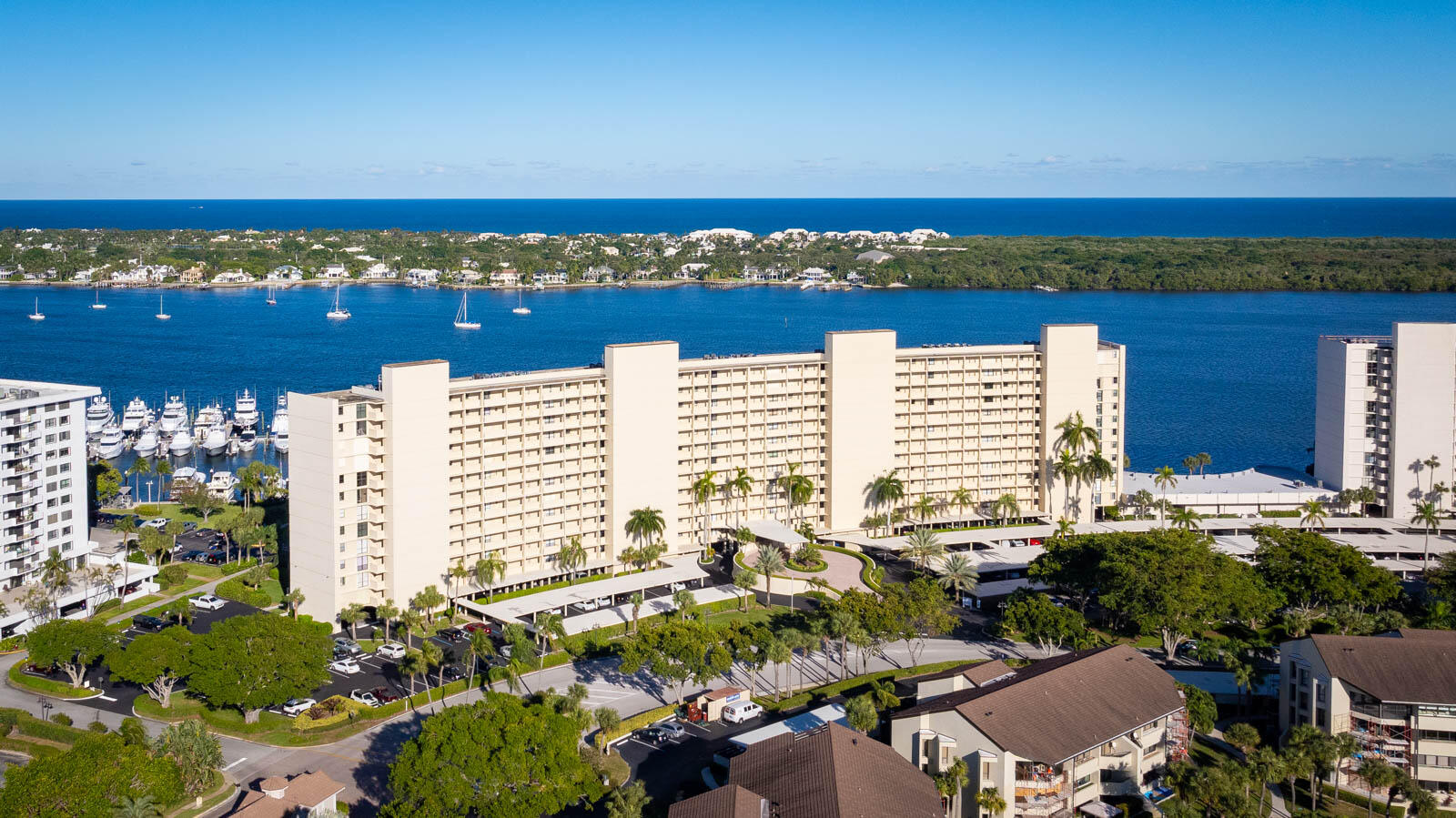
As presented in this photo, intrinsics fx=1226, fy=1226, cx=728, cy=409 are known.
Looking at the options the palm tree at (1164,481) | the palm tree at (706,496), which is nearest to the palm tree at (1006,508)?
the palm tree at (1164,481)

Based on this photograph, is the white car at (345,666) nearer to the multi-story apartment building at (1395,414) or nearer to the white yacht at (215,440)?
the white yacht at (215,440)

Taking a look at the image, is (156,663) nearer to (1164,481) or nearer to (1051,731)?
(1051,731)

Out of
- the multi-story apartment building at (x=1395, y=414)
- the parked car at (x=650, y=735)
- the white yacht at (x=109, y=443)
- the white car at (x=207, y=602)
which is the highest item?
the multi-story apartment building at (x=1395, y=414)

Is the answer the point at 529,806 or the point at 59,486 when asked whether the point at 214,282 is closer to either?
the point at 59,486

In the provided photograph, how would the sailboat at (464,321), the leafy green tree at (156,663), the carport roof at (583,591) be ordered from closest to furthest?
the leafy green tree at (156,663), the carport roof at (583,591), the sailboat at (464,321)

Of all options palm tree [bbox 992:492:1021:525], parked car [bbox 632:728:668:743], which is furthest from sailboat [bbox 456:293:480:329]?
parked car [bbox 632:728:668:743]

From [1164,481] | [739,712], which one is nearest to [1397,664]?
[739,712]

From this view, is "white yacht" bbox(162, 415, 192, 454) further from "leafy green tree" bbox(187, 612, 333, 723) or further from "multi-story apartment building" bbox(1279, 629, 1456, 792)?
"multi-story apartment building" bbox(1279, 629, 1456, 792)
